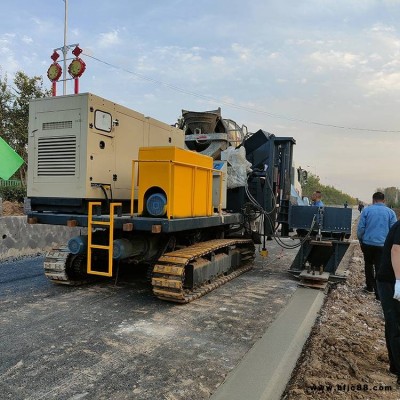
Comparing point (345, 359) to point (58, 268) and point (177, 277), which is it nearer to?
point (177, 277)

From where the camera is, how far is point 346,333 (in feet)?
16.0

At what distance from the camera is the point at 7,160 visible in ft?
29.3

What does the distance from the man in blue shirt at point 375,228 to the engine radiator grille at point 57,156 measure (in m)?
5.06

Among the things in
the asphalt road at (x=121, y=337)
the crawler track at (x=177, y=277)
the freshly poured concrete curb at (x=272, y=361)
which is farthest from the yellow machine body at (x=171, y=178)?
the freshly poured concrete curb at (x=272, y=361)

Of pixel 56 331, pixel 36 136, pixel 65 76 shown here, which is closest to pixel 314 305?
pixel 56 331

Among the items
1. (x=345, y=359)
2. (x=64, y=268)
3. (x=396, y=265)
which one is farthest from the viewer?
(x=64, y=268)

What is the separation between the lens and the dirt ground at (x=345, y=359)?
3352mm

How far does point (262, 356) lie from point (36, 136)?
474 centimetres

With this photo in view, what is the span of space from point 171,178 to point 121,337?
7.19 ft

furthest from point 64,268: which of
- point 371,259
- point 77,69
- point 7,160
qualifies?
point 371,259

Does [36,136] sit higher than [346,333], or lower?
higher

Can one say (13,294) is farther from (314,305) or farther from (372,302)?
(372,302)

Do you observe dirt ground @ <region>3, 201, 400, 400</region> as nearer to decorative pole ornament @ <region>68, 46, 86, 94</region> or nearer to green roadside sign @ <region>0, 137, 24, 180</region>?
decorative pole ornament @ <region>68, 46, 86, 94</region>

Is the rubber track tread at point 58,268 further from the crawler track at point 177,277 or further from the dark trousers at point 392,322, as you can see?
the dark trousers at point 392,322
